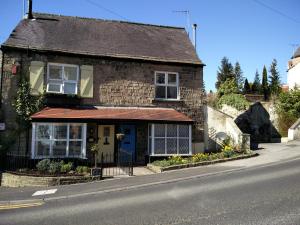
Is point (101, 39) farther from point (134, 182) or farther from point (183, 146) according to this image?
point (134, 182)

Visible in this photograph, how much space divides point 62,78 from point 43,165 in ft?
18.4

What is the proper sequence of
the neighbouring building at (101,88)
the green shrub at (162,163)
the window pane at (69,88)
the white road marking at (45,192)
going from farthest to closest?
the window pane at (69,88) → the neighbouring building at (101,88) → the green shrub at (162,163) → the white road marking at (45,192)

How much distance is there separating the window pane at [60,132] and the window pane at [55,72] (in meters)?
3.18

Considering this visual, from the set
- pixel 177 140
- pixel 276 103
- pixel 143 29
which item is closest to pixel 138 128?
pixel 177 140

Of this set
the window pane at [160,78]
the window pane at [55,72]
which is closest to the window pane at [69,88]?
the window pane at [55,72]

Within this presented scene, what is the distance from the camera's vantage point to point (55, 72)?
61.6 ft

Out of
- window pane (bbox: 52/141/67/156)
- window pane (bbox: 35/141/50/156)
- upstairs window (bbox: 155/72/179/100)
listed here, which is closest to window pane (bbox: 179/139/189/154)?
upstairs window (bbox: 155/72/179/100)

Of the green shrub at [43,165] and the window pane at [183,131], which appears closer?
the green shrub at [43,165]

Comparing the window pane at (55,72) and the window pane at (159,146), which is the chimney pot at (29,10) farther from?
the window pane at (159,146)

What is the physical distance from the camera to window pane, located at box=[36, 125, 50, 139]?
17.2 m

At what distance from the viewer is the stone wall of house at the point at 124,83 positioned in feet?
59.0

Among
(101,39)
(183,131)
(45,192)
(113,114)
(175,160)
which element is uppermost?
(101,39)

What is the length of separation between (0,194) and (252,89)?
5263cm

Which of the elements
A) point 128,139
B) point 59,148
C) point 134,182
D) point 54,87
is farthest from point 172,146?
point 54,87
